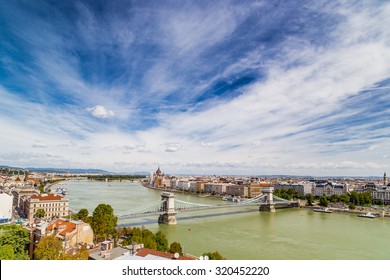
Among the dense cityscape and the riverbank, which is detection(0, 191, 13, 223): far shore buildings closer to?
the dense cityscape

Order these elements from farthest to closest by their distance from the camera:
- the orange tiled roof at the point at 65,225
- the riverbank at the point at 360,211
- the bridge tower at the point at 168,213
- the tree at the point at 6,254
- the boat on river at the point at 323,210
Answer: the boat on river at the point at 323,210
the riverbank at the point at 360,211
the bridge tower at the point at 168,213
the orange tiled roof at the point at 65,225
the tree at the point at 6,254

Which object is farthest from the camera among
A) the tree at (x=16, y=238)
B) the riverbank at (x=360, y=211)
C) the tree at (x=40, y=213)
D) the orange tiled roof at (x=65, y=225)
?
the riverbank at (x=360, y=211)

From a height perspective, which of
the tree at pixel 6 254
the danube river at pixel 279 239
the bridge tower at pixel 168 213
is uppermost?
the tree at pixel 6 254

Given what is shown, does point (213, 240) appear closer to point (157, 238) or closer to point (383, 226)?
point (157, 238)

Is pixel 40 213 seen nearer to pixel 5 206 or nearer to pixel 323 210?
pixel 5 206

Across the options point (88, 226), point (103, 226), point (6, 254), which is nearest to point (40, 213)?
point (103, 226)

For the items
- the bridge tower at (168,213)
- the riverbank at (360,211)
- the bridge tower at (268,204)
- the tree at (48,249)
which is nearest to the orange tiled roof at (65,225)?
the tree at (48,249)

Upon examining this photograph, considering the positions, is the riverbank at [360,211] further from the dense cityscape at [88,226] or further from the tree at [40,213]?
the tree at [40,213]

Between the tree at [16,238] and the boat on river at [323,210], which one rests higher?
the tree at [16,238]

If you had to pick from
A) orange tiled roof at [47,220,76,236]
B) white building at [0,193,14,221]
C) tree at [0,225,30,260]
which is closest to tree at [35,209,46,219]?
white building at [0,193,14,221]

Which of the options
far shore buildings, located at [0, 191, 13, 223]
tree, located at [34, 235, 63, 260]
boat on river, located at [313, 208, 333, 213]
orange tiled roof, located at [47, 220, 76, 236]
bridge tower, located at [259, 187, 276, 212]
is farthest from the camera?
bridge tower, located at [259, 187, 276, 212]
